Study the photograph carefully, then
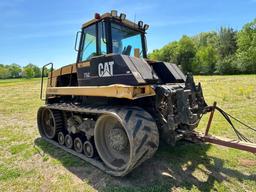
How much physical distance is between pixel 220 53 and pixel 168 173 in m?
59.1

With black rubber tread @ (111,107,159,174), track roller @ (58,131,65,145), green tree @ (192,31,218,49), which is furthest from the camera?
green tree @ (192,31,218,49)

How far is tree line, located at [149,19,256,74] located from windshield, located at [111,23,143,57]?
4327 centimetres

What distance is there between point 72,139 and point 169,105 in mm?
2588

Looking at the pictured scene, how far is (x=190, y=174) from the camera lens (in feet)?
13.3

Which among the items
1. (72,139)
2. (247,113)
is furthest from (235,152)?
(247,113)

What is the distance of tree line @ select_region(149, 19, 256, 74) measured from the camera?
44.5 metres

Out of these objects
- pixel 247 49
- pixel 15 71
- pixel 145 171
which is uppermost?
pixel 247 49

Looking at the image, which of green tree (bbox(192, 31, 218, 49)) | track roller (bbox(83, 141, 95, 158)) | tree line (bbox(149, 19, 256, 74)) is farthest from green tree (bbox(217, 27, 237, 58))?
track roller (bbox(83, 141, 95, 158))

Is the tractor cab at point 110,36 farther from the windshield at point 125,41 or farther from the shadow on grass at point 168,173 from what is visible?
the shadow on grass at point 168,173

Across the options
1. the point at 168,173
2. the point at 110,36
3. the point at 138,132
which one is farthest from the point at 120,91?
the point at 168,173

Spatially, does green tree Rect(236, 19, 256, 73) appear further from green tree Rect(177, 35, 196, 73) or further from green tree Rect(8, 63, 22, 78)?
green tree Rect(8, 63, 22, 78)

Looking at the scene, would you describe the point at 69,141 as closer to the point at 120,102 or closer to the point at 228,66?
the point at 120,102

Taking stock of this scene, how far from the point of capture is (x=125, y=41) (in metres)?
5.29

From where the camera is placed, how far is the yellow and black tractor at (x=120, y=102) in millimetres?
3764
